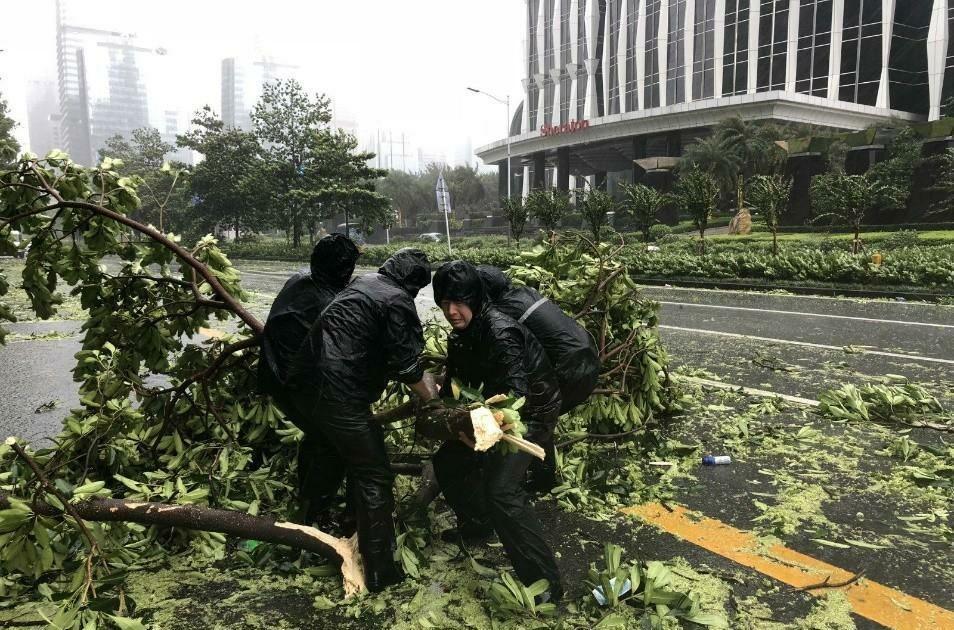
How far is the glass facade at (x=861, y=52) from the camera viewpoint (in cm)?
4206

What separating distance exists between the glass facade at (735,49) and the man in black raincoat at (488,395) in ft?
166

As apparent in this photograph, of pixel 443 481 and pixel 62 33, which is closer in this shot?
pixel 443 481

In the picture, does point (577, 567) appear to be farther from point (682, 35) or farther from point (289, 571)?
point (682, 35)

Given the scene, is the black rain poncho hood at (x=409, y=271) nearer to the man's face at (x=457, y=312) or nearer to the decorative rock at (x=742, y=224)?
the man's face at (x=457, y=312)

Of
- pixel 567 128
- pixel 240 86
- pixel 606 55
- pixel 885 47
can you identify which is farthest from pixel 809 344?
pixel 240 86

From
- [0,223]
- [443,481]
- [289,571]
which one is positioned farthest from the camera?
[0,223]

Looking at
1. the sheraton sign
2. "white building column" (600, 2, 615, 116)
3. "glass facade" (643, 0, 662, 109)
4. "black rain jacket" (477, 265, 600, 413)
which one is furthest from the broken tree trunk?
"white building column" (600, 2, 615, 116)

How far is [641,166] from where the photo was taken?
140 feet

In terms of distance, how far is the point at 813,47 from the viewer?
4350cm

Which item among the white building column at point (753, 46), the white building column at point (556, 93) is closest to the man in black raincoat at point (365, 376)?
the white building column at point (753, 46)

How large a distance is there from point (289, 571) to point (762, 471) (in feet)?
9.95

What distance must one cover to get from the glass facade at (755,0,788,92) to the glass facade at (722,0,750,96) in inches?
39.5

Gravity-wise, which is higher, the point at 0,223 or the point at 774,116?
the point at 774,116

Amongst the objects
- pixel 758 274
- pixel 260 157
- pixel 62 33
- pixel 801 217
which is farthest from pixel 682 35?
pixel 62 33
